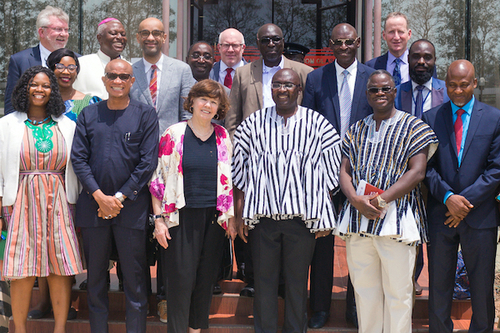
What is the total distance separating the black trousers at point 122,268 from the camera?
3.72 m

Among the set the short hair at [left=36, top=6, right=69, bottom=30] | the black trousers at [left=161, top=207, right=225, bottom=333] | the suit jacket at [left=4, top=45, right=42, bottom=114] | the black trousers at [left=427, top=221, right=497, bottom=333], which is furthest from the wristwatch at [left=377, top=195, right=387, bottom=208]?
the short hair at [left=36, top=6, right=69, bottom=30]

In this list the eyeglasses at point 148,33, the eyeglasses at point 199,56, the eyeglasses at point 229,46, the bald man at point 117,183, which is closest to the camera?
the bald man at point 117,183

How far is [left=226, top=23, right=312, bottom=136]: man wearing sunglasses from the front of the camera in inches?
167

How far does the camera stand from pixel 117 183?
12.1 feet

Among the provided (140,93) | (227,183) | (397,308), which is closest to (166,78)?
(140,93)

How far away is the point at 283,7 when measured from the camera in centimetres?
858

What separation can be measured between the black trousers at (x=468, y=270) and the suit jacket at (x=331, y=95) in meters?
1.03

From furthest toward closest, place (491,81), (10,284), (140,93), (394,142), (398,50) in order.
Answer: (491,81), (398,50), (140,93), (10,284), (394,142)

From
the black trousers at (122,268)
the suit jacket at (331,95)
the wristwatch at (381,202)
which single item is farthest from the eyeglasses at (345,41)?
the black trousers at (122,268)

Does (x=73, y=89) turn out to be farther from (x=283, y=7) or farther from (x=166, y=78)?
(x=283, y=7)

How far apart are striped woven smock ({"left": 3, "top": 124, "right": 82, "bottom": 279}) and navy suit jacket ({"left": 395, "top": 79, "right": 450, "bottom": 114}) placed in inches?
105

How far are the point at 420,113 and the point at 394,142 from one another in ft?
2.23

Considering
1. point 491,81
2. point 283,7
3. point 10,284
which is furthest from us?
point 283,7

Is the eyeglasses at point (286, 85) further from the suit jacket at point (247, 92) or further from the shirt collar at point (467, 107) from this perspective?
the shirt collar at point (467, 107)
